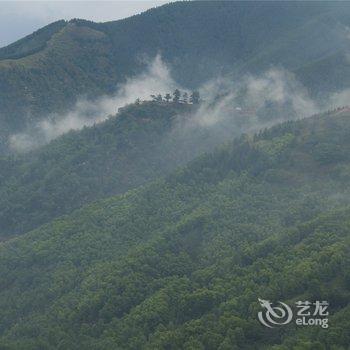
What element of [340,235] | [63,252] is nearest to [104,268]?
[63,252]

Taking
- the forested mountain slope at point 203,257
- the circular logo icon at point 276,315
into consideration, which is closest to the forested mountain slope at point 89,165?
the forested mountain slope at point 203,257

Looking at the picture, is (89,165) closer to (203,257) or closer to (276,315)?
(203,257)

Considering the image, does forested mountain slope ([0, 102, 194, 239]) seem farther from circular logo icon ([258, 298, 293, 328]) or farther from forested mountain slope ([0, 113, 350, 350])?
circular logo icon ([258, 298, 293, 328])

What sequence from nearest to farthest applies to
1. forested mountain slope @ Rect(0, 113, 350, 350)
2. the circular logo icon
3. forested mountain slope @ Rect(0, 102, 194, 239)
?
the circular logo icon
forested mountain slope @ Rect(0, 113, 350, 350)
forested mountain slope @ Rect(0, 102, 194, 239)

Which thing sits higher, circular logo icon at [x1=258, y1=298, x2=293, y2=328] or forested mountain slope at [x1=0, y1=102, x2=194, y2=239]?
forested mountain slope at [x1=0, y1=102, x2=194, y2=239]

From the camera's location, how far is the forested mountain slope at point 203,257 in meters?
85.5

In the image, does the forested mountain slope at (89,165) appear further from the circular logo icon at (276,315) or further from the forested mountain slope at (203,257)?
the circular logo icon at (276,315)

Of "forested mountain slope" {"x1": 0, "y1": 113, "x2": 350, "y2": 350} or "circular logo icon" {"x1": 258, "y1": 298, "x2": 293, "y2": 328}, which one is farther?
"forested mountain slope" {"x1": 0, "y1": 113, "x2": 350, "y2": 350}

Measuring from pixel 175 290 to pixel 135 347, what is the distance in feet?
54.9

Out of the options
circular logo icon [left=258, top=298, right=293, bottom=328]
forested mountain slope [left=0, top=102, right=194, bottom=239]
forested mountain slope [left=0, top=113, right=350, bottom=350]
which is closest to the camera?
circular logo icon [left=258, top=298, right=293, bottom=328]

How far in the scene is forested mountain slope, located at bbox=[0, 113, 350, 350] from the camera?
85.5 metres

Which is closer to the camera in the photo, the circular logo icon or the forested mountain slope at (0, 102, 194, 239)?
the circular logo icon

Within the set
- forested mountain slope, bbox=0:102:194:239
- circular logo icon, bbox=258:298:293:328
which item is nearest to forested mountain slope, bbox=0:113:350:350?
circular logo icon, bbox=258:298:293:328

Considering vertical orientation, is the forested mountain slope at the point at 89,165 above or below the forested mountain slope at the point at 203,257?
above
